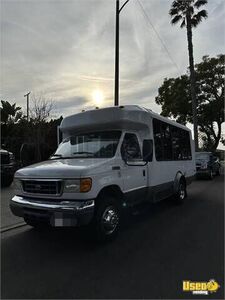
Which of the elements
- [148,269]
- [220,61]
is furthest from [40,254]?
[220,61]

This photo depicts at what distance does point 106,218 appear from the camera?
6078 millimetres

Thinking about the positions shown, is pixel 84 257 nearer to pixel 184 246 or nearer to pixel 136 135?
pixel 184 246

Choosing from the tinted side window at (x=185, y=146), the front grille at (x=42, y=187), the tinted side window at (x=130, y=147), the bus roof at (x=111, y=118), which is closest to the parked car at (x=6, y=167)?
the bus roof at (x=111, y=118)

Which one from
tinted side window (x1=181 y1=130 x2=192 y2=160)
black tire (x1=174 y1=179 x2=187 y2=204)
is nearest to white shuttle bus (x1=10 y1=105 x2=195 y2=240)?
black tire (x1=174 y1=179 x2=187 y2=204)

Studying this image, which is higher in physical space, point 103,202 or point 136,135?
point 136,135

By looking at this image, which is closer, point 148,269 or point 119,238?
point 148,269

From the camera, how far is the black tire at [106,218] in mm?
5855

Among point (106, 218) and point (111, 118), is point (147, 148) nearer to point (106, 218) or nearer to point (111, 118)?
point (111, 118)

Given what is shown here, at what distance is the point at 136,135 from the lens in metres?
7.40

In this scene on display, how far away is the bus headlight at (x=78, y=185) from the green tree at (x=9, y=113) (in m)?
31.9

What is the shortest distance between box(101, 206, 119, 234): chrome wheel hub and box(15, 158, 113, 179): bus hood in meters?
0.82

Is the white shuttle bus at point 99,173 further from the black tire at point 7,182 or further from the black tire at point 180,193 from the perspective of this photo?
the black tire at point 7,182

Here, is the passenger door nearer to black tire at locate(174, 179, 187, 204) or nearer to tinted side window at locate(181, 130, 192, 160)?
black tire at locate(174, 179, 187, 204)

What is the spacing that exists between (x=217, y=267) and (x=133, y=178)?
2.68 metres
